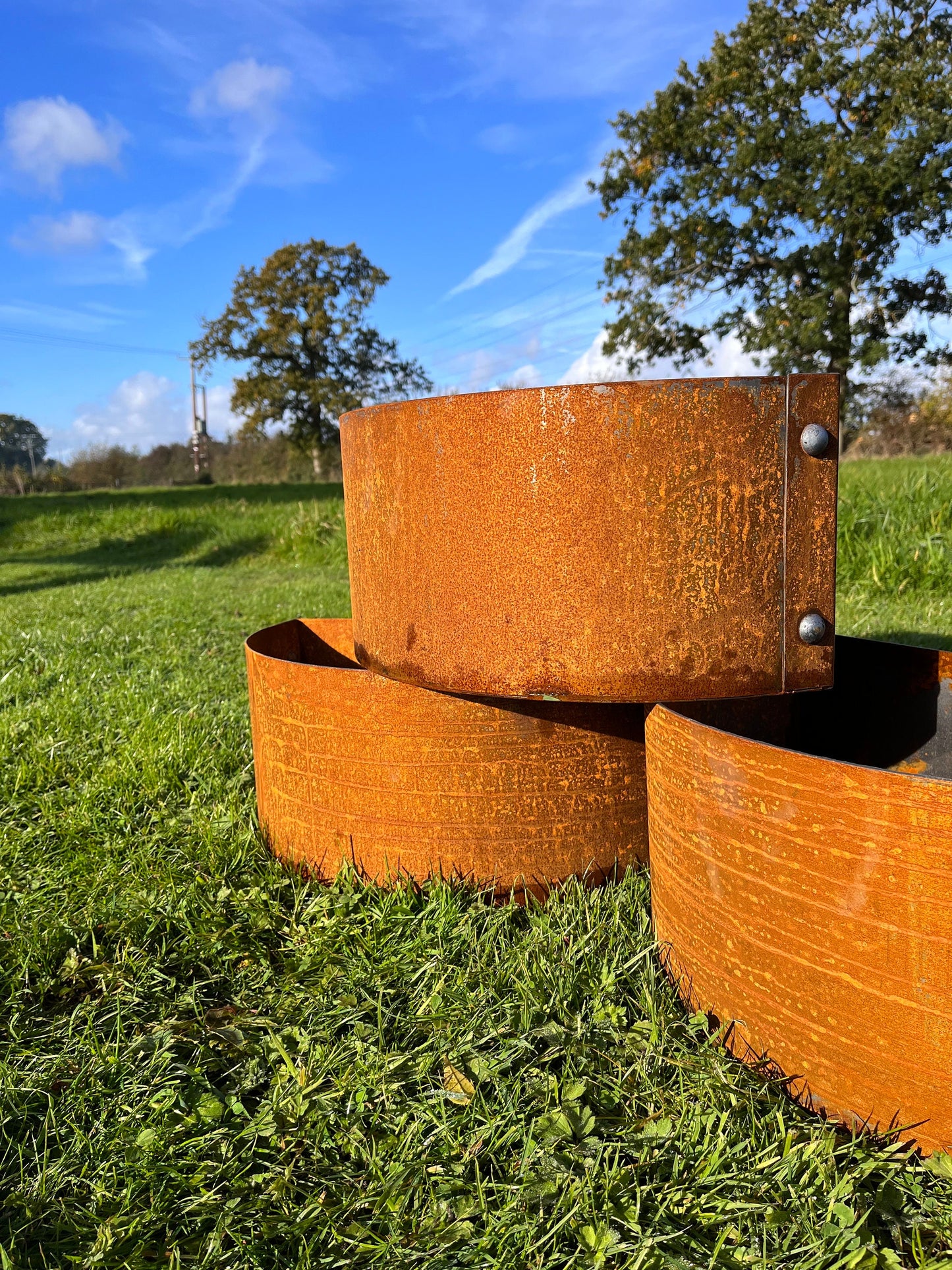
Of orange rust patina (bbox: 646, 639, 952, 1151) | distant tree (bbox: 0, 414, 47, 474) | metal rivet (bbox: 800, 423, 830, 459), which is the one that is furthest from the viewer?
distant tree (bbox: 0, 414, 47, 474)

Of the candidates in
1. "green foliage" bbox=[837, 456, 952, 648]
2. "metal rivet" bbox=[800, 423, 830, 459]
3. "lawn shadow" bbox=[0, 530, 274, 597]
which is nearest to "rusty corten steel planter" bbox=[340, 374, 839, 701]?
"metal rivet" bbox=[800, 423, 830, 459]

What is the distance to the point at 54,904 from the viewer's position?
2.21 m

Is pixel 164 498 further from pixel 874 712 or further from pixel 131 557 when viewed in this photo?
pixel 874 712

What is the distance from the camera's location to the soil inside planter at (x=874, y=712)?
6.91 feet

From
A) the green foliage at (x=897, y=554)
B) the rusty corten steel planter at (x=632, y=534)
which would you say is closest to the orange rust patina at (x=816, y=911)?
the rusty corten steel planter at (x=632, y=534)

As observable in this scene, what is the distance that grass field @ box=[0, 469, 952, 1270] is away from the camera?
1279 mm

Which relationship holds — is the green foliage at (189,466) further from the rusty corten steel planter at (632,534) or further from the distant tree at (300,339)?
the rusty corten steel planter at (632,534)

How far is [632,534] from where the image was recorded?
166 centimetres

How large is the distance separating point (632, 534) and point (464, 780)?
0.73 m

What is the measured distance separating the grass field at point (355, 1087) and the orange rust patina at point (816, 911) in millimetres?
99

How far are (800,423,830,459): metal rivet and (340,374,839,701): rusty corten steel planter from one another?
1 centimetres

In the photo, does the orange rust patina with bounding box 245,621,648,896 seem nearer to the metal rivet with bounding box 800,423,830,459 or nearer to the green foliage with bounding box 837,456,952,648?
the metal rivet with bounding box 800,423,830,459

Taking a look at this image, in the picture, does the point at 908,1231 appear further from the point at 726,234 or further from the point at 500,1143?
the point at 726,234

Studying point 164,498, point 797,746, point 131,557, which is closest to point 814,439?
point 797,746
